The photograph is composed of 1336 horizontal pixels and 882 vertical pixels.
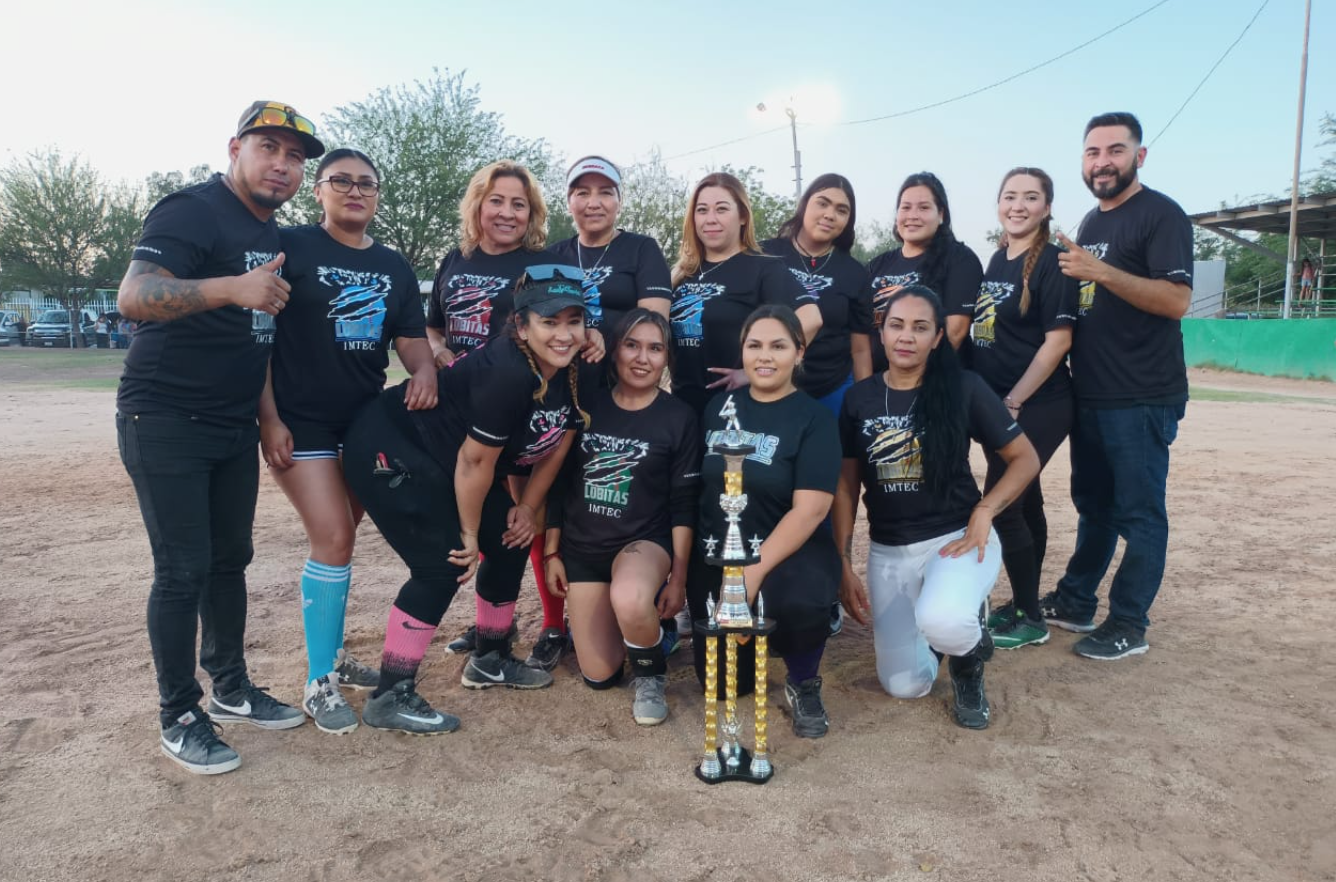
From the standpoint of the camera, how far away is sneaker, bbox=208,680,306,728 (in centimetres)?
368

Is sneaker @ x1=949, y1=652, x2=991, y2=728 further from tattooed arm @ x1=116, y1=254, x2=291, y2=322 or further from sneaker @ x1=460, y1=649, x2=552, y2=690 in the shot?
tattooed arm @ x1=116, y1=254, x2=291, y2=322

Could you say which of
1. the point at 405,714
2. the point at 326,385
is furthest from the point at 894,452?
the point at 326,385

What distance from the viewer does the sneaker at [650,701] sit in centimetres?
376

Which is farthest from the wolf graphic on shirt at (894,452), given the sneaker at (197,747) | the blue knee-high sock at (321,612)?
the sneaker at (197,747)

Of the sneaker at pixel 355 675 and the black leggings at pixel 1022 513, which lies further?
the black leggings at pixel 1022 513

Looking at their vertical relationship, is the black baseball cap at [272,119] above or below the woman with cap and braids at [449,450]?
above

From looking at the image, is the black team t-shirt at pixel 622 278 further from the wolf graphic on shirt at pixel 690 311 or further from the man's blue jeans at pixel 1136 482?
the man's blue jeans at pixel 1136 482

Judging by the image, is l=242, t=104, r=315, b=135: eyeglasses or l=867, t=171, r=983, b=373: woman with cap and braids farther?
l=867, t=171, r=983, b=373: woman with cap and braids

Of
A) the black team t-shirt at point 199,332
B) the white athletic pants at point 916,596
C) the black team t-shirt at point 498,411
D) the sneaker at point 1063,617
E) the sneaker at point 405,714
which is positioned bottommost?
the sneaker at point 1063,617

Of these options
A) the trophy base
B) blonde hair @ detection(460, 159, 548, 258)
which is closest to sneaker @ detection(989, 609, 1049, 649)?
the trophy base

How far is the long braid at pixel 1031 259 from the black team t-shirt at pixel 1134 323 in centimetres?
26

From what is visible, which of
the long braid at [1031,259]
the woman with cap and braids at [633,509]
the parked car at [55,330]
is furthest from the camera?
the parked car at [55,330]

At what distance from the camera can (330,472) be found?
378cm

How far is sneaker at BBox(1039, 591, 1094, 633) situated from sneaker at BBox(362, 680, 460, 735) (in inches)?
125
